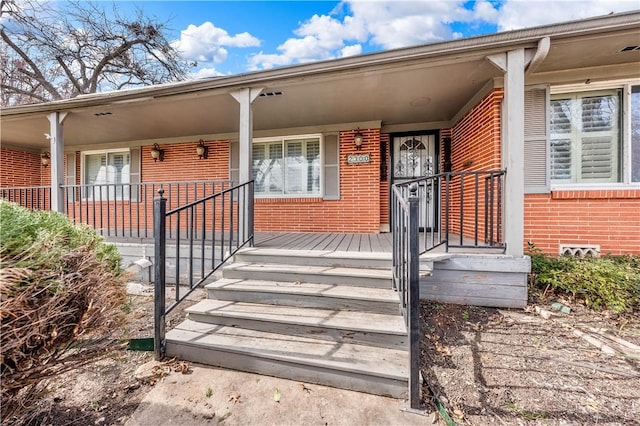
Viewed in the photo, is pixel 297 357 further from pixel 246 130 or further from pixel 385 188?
pixel 385 188

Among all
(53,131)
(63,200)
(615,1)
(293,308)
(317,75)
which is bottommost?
(293,308)

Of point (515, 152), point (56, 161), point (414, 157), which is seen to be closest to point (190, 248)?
point (515, 152)

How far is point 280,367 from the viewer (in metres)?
1.99

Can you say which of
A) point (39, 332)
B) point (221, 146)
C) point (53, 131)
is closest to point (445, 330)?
point (39, 332)

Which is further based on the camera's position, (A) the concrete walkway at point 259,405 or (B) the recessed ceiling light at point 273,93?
(B) the recessed ceiling light at point 273,93

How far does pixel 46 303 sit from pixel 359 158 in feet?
16.3

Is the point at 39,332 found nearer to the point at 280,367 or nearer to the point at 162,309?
the point at 162,309

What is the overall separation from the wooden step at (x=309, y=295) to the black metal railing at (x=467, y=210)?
808mm

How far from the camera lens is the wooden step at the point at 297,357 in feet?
5.98

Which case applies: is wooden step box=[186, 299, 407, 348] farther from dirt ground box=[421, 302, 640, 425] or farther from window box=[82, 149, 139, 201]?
window box=[82, 149, 139, 201]

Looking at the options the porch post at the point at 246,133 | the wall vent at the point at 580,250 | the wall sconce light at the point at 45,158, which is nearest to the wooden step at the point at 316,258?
the porch post at the point at 246,133

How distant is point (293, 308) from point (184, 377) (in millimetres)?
964

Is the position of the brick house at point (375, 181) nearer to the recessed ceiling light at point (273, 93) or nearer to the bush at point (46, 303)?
the recessed ceiling light at point (273, 93)

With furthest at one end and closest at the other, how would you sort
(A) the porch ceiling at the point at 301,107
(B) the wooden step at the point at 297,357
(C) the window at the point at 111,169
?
(C) the window at the point at 111,169
(A) the porch ceiling at the point at 301,107
(B) the wooden step at the point at 297,357
